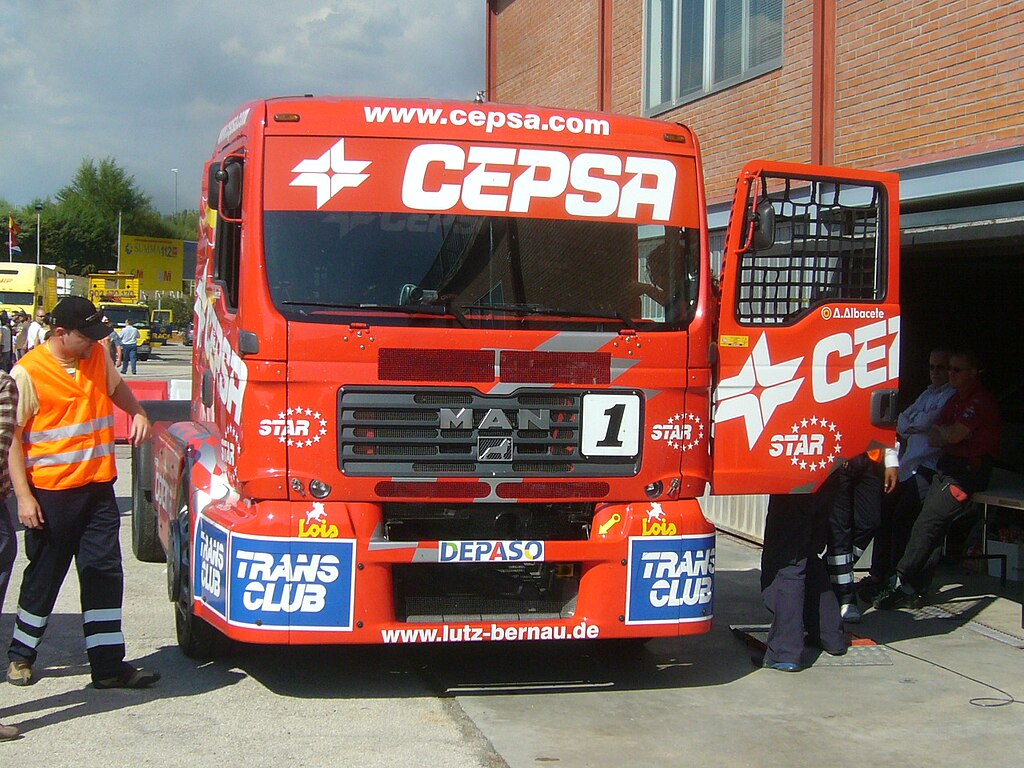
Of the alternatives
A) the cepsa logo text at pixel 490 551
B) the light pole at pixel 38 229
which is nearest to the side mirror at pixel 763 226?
the cepsa logo text at pixel 490 551

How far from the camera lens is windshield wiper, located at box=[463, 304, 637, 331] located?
19.8ft

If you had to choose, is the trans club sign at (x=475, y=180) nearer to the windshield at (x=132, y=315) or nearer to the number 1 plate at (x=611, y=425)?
the number 1 plate at (x=611, y=425)

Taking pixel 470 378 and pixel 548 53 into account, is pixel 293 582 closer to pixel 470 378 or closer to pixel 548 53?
pixel 470 378

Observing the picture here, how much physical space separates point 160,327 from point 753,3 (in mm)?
57960

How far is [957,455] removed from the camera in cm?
858

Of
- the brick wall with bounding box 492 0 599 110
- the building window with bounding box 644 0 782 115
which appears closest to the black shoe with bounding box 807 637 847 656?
the building window with bounding box 644 0 782 115

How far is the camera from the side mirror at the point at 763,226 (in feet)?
20.7

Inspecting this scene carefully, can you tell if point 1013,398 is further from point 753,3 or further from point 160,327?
point 160,327

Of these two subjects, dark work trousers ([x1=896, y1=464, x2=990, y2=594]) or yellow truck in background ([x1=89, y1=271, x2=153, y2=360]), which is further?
Result: yellow truck in background ([x1=89, y1=271, x2=153, y2=360])

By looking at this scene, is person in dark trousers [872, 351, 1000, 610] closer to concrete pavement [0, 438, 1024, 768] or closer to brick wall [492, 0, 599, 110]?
concrete pavement [0, 438, 1024, 768]

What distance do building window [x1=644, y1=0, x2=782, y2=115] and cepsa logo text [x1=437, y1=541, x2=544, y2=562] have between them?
711cm

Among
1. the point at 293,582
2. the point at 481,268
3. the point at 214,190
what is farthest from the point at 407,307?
the point at 293,582

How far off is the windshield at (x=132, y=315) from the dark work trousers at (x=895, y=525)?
4593 centimetres

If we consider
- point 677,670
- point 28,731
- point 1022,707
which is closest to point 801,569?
point 677,670
